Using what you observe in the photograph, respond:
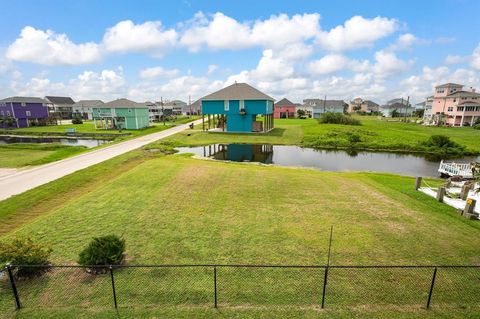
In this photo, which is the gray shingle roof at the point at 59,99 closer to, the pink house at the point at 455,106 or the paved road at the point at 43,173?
the paved road at the point at 43,173

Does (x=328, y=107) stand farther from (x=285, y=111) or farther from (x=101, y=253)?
(x=101, y=253)

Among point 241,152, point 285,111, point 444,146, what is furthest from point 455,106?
point 241,152

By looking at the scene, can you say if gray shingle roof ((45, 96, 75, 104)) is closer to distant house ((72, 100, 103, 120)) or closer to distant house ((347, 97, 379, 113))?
distant house ((72, 100, 103, 120))

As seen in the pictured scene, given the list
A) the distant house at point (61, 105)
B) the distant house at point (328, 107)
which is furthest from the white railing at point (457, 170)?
the distant house at point (61, 105)

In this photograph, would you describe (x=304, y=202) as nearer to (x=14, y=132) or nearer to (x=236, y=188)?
(x=236, y=188)

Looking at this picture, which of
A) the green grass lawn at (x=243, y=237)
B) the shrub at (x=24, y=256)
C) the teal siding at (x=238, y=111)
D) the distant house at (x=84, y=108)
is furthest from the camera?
the distant house at (x=84, y=108)

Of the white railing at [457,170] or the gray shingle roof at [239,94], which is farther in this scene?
the gray shingle roof at [239,94]

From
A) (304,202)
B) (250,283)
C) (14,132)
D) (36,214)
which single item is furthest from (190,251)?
(14,132)
